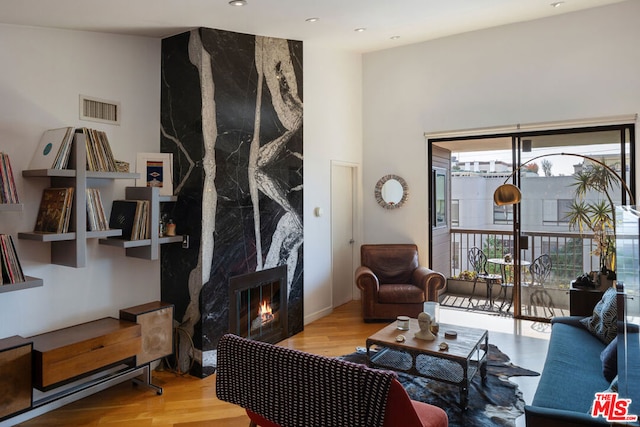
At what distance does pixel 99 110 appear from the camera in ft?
11.0

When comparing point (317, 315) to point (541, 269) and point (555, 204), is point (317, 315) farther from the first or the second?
point (555, 204)

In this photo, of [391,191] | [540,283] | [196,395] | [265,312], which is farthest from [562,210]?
[196,395]

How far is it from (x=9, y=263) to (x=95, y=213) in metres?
0.64

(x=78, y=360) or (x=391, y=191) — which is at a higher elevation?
(x=391, y=191)

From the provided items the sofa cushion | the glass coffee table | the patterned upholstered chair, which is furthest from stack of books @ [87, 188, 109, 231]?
the sofa cushion

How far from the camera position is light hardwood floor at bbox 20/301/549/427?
2.88 meters

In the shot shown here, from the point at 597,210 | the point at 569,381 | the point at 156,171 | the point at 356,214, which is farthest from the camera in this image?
the point at 356,214

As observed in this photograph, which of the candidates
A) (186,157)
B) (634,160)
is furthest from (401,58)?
(186,157)

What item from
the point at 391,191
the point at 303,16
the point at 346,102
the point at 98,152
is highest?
the point at 303,16

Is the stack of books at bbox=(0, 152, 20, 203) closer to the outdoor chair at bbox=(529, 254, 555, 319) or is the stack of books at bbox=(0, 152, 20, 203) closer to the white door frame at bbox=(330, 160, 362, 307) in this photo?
the white door frame at bbox=(330, 160, 362, 307)

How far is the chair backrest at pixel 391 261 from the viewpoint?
214 inches

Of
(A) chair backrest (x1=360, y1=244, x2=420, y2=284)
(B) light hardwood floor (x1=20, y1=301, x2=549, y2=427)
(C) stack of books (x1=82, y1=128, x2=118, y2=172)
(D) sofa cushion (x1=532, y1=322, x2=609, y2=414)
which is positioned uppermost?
(C) stack of books (x1=82, y1=128, x2=118, y2=172)

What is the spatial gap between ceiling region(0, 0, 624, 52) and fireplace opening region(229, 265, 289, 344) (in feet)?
7.54

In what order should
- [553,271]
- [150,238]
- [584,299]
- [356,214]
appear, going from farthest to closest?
[356,214] → [553,271] → [584,299] → [150,238]
